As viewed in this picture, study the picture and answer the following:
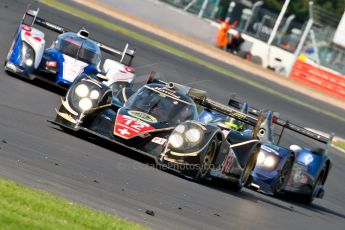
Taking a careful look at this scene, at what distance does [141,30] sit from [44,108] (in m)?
25.9

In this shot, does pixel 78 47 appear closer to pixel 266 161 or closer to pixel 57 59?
pixel 57 59

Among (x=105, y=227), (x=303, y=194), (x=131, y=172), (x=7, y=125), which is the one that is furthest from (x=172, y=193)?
(x=303, y=194)

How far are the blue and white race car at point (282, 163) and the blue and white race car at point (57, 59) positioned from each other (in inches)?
116

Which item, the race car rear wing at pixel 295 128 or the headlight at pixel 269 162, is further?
the race car rear wing at pixel 295 128

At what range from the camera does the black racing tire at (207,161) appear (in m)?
12.9

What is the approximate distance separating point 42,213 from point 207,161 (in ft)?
19.3

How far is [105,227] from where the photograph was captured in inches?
300

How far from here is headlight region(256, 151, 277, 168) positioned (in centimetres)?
1521

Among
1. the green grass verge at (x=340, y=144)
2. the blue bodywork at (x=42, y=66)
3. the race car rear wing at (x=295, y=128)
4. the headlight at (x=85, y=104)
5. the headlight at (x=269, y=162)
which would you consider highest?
the race car rear wing at (x=295, y=128)

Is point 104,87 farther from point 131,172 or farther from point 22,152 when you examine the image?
point 22,152

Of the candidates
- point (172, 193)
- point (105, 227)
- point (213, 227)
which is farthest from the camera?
point (172, 193)

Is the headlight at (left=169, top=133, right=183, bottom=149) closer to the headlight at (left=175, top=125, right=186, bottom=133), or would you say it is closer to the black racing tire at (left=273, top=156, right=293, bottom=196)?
the headlight at (left=175, top=125, right=186, bottom=133)

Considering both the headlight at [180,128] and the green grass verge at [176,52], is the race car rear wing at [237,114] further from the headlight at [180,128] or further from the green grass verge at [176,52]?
the green grass verge at [176,52]

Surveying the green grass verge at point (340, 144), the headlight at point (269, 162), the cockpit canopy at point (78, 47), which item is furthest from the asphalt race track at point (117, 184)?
the green grass verge at point (340, 144)
